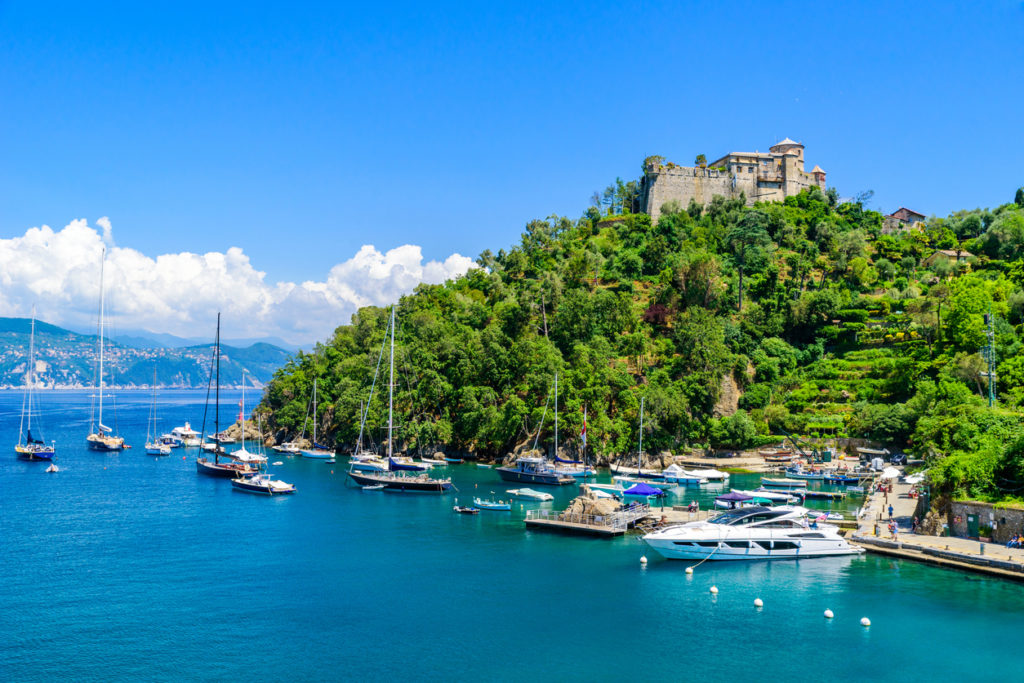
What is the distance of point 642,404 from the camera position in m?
81.1

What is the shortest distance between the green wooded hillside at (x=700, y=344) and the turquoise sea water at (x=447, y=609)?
26176 mm

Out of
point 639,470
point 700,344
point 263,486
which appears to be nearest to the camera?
point 263,486

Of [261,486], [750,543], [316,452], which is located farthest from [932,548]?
[316,452]

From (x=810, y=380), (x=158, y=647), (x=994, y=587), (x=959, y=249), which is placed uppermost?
(x=959, y=249)

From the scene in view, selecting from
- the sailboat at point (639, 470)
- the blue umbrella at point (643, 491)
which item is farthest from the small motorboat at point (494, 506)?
the sailboat at point (639, 470)

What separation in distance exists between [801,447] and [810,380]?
14.3 meters

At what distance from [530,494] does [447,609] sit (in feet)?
95.4

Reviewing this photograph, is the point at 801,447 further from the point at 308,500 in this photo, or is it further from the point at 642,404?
the point at 308,500

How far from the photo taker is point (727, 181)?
13950 centimetres

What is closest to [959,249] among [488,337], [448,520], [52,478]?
[488,337]

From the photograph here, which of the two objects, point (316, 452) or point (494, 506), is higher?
point (316, 452)

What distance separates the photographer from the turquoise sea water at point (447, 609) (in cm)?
2859

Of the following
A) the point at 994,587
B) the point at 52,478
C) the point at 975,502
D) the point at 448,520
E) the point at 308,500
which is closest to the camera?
the point at 994,587

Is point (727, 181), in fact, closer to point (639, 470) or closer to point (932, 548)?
point (639, 470)
